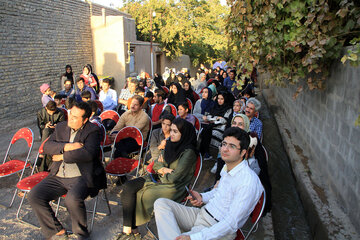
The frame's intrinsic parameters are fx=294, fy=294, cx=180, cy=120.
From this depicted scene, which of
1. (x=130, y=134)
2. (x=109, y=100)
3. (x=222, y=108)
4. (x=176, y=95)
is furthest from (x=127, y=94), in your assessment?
(x=130, y=134)

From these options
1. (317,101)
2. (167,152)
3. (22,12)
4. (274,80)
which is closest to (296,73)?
(274,80)

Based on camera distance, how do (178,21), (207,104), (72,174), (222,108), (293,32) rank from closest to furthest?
(72,174), (293,32), (222,108), (207,104), (178,21)

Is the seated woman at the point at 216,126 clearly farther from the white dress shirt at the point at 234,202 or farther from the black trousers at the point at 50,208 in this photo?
the white dress shirt at the point at 234,202

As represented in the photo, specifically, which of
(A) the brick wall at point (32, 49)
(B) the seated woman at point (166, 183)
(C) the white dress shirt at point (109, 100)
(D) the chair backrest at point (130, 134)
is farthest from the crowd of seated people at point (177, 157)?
(A) the brick wall at point (32, 49)

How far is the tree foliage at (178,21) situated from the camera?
865 inches

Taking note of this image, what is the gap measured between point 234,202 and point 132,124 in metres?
3.09

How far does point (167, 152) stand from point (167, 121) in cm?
74

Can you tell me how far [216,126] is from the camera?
5.63 meters

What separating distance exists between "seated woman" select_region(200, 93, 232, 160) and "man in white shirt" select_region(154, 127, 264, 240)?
110 inches

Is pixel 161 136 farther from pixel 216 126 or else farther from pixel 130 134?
pixel 216 126

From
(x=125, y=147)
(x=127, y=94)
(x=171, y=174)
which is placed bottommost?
(x=125, y=147)

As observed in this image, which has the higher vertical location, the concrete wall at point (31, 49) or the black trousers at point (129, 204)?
the concrete wall at point (31, 49)

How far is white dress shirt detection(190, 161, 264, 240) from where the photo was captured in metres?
2.21

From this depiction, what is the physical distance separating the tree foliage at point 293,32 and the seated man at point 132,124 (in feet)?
6.07
